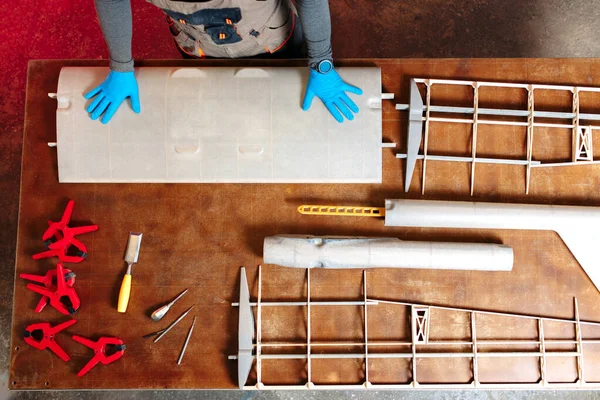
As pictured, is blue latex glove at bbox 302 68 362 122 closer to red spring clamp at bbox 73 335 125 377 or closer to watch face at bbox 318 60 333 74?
watch face at bbox 318 60 333 74

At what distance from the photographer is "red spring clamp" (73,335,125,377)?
11.1 ft

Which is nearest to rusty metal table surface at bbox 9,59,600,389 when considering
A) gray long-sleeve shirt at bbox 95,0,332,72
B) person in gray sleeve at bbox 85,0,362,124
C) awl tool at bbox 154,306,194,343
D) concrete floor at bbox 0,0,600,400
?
awl tool at bbox 154,306,194,343

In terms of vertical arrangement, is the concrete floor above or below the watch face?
above

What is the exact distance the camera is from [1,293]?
16.7 ft

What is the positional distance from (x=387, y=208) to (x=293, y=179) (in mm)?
816

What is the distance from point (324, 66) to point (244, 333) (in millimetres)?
2234

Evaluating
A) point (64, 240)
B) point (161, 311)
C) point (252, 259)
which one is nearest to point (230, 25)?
point (252, 259)

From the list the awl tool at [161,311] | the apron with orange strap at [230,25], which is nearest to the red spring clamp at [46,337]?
the awl tool at [161,311]

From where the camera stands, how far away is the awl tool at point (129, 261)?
135 inches

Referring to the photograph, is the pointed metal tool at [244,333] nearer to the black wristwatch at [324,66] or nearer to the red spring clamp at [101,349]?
the red spring clamp at [101,349]

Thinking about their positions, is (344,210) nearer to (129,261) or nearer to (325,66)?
(325,66)

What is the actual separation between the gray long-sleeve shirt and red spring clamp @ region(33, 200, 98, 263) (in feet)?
4.32

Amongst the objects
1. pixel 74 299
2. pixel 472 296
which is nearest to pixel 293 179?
pixel 472 296

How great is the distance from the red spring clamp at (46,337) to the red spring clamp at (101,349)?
0.15 meters
